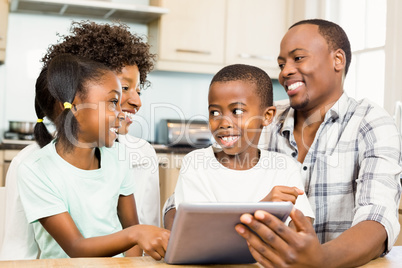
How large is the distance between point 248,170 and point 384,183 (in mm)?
341

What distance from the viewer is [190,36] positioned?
3543mm

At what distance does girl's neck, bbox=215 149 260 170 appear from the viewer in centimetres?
137

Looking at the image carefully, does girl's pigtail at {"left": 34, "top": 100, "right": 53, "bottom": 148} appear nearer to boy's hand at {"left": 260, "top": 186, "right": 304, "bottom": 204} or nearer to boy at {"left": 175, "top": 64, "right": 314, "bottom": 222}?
boy at {"left": 175, "top": 64, "right": 314, "bottom": 222}

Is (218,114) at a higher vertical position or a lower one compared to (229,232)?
higher

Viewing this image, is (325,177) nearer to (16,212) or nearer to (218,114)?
(218,114)

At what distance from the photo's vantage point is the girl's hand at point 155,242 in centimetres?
97

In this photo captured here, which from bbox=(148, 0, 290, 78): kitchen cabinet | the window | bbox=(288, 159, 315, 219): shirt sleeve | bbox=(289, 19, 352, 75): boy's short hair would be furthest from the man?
bbox=(148, 0, 290, 78): kitchen cabinet

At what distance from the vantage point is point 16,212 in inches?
51.7

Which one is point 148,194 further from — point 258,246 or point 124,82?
point 258,246

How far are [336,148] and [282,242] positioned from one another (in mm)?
685

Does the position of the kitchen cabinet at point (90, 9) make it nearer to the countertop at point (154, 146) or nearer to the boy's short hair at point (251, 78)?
the countertop at point (154, 146)

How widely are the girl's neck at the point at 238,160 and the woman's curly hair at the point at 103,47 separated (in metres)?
0.48

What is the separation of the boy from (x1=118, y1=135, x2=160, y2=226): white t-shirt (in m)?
0.26

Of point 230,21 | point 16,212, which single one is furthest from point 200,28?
point 16,212
